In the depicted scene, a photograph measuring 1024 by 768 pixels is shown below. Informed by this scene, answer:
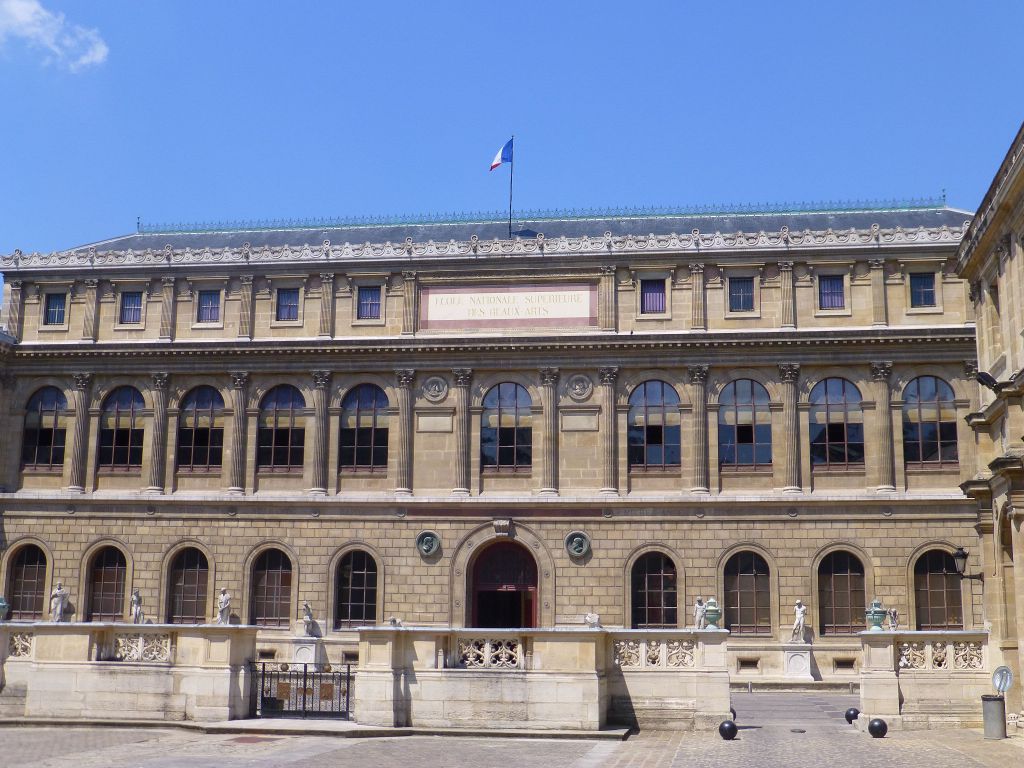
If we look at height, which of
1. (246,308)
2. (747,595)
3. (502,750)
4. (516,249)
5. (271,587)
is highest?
(516,249)

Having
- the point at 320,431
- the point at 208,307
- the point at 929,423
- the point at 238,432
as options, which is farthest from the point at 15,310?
the point at 929,423

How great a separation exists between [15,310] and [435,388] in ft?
59.1

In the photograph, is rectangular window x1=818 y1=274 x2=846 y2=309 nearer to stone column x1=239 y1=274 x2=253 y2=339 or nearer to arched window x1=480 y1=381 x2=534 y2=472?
arched window x1=480 y1=381 x2=534 y2=472

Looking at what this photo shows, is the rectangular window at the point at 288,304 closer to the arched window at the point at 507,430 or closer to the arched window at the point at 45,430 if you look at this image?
the arched window at the point at 507,430

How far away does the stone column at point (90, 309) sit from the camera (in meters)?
47.7

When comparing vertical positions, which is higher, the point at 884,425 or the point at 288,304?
the point at 288,304

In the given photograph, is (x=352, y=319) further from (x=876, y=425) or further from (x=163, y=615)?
(x=876, y=425)

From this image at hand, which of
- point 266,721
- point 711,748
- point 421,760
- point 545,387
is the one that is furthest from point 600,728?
point 545,387

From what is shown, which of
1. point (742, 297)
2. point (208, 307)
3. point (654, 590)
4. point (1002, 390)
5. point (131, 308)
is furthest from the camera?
point (131, 308)

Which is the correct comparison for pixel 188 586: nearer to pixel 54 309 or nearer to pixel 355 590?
pixel 355 590

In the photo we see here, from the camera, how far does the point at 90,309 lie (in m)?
47.8

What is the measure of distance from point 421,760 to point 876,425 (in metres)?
27.2

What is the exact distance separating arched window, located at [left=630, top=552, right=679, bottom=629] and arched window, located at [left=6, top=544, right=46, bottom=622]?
76.1 feet

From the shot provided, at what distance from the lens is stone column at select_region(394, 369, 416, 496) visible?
44875mm
